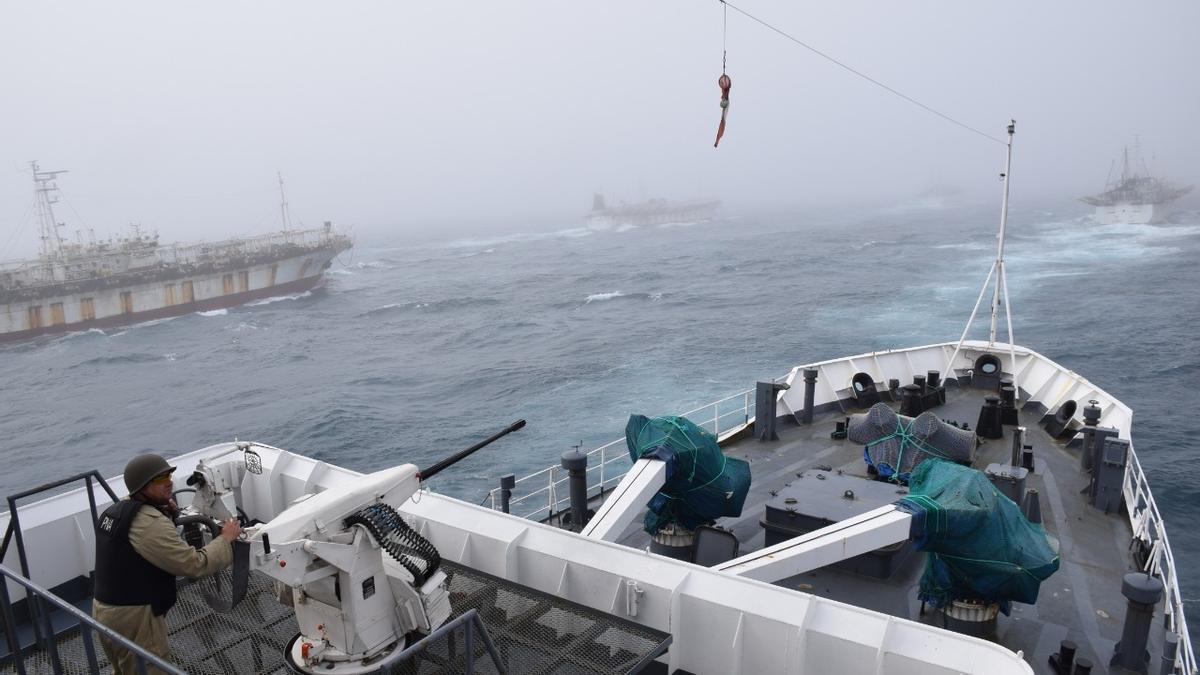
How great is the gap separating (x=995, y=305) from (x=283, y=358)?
4650 cm

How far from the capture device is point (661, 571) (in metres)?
6.68

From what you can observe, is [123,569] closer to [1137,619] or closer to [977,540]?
[977,540]

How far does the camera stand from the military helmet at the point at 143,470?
4777 millimetres

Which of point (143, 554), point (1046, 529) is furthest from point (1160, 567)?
point (143, 554)

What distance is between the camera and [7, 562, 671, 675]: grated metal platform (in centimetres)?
589

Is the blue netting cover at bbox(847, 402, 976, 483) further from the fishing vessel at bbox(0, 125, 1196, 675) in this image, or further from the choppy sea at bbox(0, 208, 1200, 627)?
the choppy sea at bbox(0, 208, 1200, 627)

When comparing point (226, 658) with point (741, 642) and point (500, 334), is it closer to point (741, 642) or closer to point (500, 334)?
point (741, 642)

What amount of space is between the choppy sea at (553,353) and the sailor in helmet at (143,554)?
62.8 ft

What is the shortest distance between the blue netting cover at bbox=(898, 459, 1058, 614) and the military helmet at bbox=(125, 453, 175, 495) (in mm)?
6750

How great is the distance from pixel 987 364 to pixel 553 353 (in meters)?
29.9

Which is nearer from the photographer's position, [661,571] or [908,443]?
[661,571]

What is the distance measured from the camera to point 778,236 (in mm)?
133750

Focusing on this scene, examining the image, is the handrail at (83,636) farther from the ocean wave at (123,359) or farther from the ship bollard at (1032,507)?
the ocean wave at (123,359)

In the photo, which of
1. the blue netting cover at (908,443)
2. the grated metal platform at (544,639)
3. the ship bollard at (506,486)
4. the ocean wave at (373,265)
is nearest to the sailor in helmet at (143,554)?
the grated metal platform at (544,639)
